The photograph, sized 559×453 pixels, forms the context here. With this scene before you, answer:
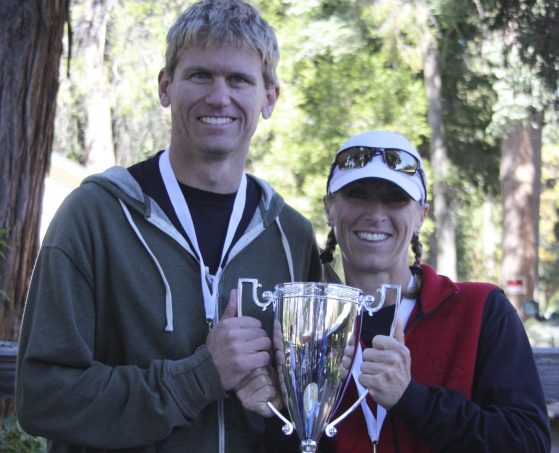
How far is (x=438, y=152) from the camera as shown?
19766mm

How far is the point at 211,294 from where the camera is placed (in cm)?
276

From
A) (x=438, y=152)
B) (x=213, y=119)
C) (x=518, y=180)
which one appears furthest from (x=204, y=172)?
(x=518, y=180)

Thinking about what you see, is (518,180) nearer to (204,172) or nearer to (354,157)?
(354,157)

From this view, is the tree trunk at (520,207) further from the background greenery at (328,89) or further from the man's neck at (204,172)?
the man's neck at (204,172)

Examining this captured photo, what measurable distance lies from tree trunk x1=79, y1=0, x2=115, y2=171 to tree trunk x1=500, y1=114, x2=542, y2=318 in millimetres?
8430

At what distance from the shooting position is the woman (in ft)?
8.46

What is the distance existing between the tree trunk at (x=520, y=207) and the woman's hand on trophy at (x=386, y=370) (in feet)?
59.1

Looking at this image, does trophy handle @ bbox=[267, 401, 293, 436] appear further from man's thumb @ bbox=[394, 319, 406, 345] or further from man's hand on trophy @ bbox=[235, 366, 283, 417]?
man's thumb @ bbox=[394, 319, 406, 345]

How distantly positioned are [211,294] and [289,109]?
16.1 metres

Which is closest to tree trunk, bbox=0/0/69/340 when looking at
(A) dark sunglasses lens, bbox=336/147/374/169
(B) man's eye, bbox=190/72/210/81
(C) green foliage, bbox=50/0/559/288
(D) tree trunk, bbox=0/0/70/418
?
(D) tree trunk, bbox=0/0/70/418

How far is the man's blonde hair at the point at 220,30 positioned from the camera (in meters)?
2.85

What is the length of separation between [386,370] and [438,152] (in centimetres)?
1759

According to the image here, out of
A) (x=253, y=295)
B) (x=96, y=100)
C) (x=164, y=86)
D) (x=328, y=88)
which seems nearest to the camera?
(x=253, y=295)

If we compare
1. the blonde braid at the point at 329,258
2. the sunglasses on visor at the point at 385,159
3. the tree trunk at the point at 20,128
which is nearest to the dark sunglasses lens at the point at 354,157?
the sunglasses on visor at the point at 385,159
